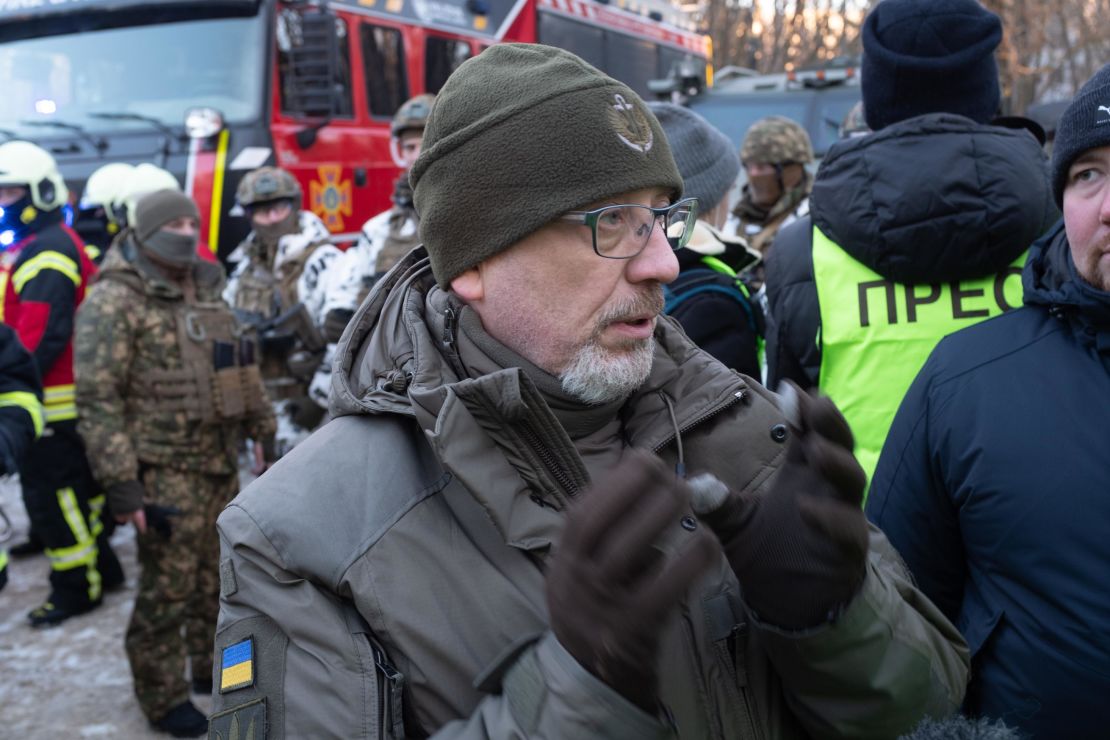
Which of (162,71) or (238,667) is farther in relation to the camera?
(162,71)

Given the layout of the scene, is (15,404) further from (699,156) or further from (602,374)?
(602,374)

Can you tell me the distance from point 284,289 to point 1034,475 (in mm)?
5214

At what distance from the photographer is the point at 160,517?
4297 millimetres

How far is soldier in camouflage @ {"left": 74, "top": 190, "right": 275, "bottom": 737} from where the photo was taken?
13.8ft

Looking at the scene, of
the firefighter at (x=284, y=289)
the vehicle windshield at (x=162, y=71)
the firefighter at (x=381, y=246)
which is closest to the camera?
the firefighter at (x=381, y=246)

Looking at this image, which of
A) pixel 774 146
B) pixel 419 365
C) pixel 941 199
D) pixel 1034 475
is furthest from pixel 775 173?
pixel 419 365

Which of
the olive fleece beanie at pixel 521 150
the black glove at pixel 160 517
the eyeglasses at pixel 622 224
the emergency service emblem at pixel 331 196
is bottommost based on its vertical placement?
the black glove at pixel 160 517

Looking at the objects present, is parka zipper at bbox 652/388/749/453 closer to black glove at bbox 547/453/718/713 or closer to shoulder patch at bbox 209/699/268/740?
black glove at bbox 547/453/718/713

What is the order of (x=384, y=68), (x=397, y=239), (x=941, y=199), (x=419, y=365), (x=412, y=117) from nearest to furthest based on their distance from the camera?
(x=419, y=365) < (x=941, y=199) < (x=397, y=239) < (x=412, y=117) < (x=384, y=68)

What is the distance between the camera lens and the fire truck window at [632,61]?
1055cm

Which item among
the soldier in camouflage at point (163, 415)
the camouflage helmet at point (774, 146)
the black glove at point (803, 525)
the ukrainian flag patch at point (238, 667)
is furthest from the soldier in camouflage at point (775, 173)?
the ukrainian flag patch at point (238, 667)

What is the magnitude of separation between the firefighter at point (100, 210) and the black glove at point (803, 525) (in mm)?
5502

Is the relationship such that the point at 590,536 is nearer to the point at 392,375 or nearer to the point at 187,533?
the point at 392,375

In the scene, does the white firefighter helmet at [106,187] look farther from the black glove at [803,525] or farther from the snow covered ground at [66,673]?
the black glove at [803,525]
